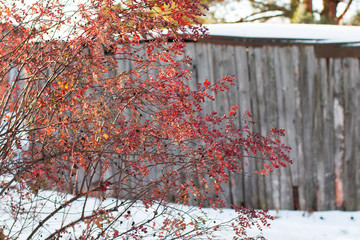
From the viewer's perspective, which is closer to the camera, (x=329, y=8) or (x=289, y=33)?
(x=289, y=33)

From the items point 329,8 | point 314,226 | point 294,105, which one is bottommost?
point 314,226

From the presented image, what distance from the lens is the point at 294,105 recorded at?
566 centimetres

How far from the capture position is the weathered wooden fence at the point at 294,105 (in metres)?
5.63

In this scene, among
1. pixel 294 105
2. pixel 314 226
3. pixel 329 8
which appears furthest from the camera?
pixel 329 8

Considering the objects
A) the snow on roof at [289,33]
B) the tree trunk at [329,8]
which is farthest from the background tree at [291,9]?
the snow on roof at [289,33]

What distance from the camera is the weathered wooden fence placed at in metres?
5.63

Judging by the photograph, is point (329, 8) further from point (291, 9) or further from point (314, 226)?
point (314, 226)

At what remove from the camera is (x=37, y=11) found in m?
3.06

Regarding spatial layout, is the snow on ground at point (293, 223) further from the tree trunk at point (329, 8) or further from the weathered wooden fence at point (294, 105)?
the tree trunk at point (329, 8)

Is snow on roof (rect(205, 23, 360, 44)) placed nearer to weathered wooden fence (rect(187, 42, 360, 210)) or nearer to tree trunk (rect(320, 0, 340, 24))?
weathered wooden fence (rect(187, 42, 360, 210))

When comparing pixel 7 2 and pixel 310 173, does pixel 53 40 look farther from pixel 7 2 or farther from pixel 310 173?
pixel 310 173

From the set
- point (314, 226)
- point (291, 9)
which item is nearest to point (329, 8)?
point (291, 9)

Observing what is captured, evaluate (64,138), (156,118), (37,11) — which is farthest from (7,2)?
(156,118)

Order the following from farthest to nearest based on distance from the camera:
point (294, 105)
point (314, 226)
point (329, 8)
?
point (329, 8), point (294, 105), point (314, 226)
